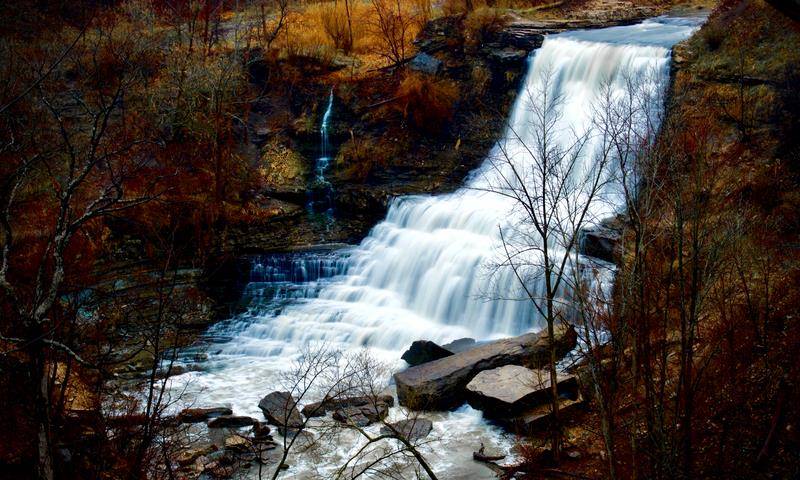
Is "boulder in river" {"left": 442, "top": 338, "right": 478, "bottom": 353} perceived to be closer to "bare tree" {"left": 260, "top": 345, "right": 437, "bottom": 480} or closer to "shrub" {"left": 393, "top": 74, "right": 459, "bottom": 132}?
"bare tree" {"left": 260, "top": 345, "right": 437, "bottom": 480}

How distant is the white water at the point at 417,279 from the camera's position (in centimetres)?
1717

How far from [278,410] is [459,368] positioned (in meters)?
4.06

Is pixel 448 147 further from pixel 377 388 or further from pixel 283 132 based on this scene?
pixel 377 388

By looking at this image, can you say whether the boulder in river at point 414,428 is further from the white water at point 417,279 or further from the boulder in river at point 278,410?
the boulder in river at point 278,410

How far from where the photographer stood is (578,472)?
11289 millimetres

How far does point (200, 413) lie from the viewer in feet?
46.2

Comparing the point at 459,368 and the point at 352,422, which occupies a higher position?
the point at 459,368

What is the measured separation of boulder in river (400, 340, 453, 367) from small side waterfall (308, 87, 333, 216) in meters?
9.07

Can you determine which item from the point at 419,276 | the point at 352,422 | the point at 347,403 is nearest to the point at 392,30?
the point at 419,276

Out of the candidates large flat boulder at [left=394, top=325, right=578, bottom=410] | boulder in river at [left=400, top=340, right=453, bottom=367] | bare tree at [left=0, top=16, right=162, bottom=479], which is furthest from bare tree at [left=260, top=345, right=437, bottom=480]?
bare tree at [left=0, top=16, right=162, bottom=479]

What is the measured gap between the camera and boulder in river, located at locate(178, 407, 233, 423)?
13891mm

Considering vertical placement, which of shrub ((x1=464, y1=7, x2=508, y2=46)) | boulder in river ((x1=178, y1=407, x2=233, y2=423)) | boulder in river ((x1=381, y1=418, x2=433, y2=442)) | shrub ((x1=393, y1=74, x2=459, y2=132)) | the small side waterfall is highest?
shrub ((x1=464, y1=7, x2=508, y2=46))

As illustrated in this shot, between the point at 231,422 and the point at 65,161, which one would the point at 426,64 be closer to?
the point at 65,161

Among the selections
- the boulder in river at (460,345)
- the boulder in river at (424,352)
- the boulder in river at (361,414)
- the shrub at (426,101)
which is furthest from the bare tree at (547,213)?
the boulder in river at (361,414)
